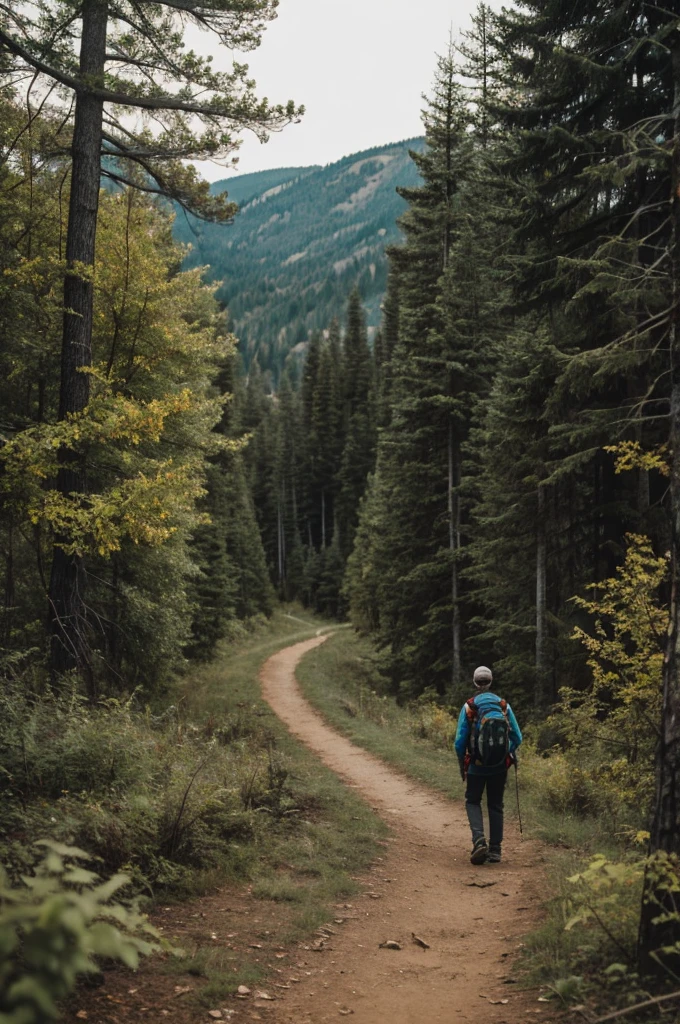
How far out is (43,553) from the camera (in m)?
12.8

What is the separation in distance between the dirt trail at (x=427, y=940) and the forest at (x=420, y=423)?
50.8 inches

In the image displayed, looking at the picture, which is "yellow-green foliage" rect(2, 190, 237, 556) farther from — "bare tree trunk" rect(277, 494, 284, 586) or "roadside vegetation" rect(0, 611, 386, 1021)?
"bare tree trunk" rect(277, 494, 284, 586)

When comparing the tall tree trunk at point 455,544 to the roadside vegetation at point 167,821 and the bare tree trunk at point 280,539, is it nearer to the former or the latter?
the roadside vegetation at point 167,821

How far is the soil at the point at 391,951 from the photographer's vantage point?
13.8 ft

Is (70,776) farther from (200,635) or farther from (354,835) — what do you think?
(200,635)

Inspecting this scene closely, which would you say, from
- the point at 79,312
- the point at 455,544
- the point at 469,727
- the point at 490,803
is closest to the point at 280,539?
the point at 455,544

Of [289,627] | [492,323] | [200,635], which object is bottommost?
[289,627]

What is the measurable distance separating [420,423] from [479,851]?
55.3 feet

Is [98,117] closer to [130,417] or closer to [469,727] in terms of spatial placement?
[130,417]

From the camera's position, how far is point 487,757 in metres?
7.45

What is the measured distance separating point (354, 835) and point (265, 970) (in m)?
3.70

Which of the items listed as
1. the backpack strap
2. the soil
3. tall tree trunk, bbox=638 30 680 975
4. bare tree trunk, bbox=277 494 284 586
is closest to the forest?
tall tree trunk, bbox=638 30 680 975

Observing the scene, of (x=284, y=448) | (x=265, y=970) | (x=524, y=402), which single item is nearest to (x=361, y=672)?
(x=524, y=402)

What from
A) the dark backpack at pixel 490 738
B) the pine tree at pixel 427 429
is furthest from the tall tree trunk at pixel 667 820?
the pine tree at pixel 427 429
